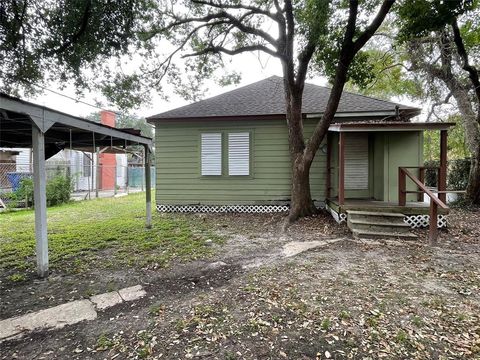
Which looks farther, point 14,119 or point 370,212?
point 370,212

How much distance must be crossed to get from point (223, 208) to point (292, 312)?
6378 millimetres

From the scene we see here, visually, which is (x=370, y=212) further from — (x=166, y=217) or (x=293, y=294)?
(x=166, y=217)

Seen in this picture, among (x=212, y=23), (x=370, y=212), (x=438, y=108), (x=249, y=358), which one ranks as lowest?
(x=249, y=358)

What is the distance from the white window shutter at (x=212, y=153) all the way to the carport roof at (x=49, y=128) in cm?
259

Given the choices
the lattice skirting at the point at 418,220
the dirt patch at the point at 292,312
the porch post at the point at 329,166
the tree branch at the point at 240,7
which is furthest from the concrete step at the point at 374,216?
the tree branch at the point at 240,7

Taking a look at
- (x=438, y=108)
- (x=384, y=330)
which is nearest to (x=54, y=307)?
(x=384, y=330)

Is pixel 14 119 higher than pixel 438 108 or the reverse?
the reverse

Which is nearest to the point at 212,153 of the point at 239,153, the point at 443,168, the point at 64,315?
the point at 239,153

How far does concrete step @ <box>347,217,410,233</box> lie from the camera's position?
230 inches

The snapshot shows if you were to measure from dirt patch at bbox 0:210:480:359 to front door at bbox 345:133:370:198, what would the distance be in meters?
3.59

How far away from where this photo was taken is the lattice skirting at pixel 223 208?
9008 mm

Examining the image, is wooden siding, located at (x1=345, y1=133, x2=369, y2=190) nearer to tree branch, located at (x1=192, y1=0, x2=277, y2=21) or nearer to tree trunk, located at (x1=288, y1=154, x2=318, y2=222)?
tree trunk, located at (x1=288, y1=154, x2=318, y2=222)

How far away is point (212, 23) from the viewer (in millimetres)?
7895

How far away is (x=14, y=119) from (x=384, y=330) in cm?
534
